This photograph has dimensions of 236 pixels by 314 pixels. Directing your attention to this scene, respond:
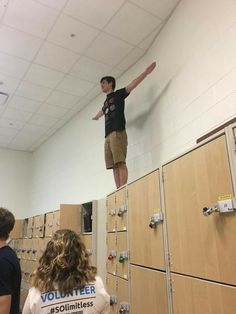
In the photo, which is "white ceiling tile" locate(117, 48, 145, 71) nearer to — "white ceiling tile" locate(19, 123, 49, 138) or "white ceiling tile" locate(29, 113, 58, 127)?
"white ceiling tile" locate(29, 113, 58, 127)

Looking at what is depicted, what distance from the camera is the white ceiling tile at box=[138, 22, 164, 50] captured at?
135 inches

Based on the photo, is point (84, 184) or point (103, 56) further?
point (84, 184)

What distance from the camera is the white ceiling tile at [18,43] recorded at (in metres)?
3.49

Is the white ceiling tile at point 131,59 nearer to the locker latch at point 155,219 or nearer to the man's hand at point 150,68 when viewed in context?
the man's hand at point 150,68

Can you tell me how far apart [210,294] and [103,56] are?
341 cm

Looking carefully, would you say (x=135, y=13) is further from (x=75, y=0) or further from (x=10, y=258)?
(x=10, y=258)

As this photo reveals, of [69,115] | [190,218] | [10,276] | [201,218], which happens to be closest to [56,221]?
[69,115]

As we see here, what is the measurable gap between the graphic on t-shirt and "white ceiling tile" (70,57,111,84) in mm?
3363

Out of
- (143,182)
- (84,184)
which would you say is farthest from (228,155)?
(84,184)

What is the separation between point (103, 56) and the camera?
12.9ft

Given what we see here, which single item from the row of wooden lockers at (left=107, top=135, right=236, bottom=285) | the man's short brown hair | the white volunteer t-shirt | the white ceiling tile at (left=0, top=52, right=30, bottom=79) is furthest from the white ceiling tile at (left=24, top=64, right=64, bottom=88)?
the white volunteer t-shirt

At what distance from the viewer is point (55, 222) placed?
4324 millimetres

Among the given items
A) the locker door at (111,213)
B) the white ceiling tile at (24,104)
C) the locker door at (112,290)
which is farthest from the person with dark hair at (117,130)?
the white ceiling tile at (24,104)

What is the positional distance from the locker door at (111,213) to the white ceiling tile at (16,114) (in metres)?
3.32
